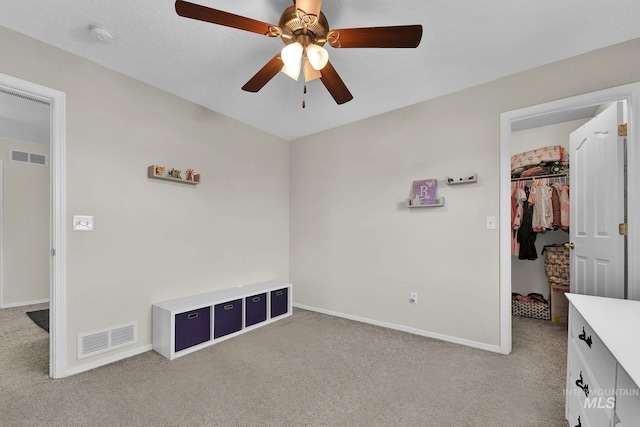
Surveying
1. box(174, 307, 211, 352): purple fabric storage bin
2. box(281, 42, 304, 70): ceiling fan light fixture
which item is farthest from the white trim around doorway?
box(281, 42, 304, 70): ceiling fan light fixture

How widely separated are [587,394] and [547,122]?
7.58 feet

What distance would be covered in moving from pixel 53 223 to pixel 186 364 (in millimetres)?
1457

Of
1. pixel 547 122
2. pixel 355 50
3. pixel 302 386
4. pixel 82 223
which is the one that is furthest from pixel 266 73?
pixel 547 122

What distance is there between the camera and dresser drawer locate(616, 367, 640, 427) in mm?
850

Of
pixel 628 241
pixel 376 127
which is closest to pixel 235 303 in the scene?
pixel 376 127

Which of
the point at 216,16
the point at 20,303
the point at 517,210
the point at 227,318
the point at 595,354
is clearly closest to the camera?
the point at 595,354

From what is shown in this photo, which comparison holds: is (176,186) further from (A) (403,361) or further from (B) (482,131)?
(B) (482,131)

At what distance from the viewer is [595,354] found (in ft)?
3.97

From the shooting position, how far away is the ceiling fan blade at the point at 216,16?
4.66 ft

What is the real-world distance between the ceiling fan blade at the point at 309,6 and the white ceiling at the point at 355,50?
0.33 meters

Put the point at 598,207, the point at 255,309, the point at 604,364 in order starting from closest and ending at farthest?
the point at 604,364 < the point at 598,207 < the point at 255,309

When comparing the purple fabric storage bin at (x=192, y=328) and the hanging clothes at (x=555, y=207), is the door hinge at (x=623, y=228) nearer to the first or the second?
the hanging clothes at (x=555, y=207)

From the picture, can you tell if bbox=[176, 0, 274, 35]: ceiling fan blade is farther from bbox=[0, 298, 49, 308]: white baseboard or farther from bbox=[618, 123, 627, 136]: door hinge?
bbox=[0, 298, 49, 308]: white baseboard

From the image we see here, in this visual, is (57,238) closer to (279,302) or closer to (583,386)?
(279,302)
